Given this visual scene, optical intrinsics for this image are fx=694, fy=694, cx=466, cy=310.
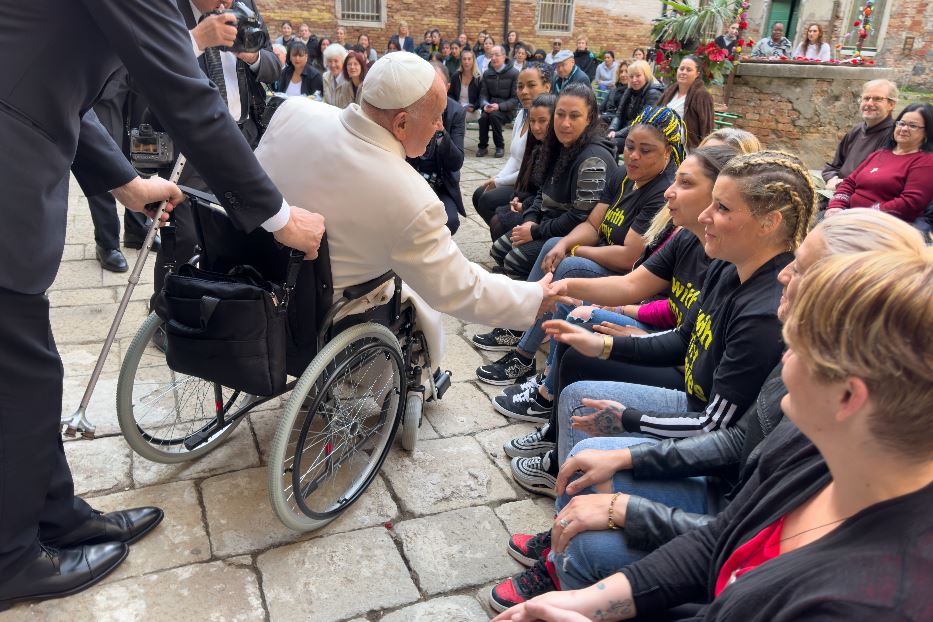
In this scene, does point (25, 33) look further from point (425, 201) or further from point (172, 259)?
point (172, 259)

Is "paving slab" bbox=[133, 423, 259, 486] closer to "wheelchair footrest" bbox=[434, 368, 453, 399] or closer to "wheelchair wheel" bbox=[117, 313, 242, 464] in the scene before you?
"wheelchair wheel" bbox=[117, 313, 242, 464]

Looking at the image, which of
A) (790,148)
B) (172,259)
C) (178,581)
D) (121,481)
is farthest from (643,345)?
(790,148)

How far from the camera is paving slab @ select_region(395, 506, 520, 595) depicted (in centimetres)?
204

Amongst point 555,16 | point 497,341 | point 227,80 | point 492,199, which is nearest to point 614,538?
point 497,341

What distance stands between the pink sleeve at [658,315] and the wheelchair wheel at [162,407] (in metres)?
1.54

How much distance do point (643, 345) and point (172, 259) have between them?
2.07 m

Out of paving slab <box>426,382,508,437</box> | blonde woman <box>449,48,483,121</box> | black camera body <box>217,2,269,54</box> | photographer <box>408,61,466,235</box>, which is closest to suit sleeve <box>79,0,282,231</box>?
paving slab <box>426,382,508,437</box>

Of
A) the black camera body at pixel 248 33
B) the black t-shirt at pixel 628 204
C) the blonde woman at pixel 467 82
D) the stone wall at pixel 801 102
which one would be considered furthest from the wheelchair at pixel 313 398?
the blonde woman at pixel 467 82

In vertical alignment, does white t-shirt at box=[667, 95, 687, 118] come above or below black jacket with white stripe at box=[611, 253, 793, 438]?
above

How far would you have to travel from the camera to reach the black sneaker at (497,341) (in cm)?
356

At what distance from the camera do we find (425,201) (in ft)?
6.66

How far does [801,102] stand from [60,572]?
848 centimetres

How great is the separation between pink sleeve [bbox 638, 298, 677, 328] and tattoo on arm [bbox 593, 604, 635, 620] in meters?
1.41

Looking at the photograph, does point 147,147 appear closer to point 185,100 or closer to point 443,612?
point 185,100
